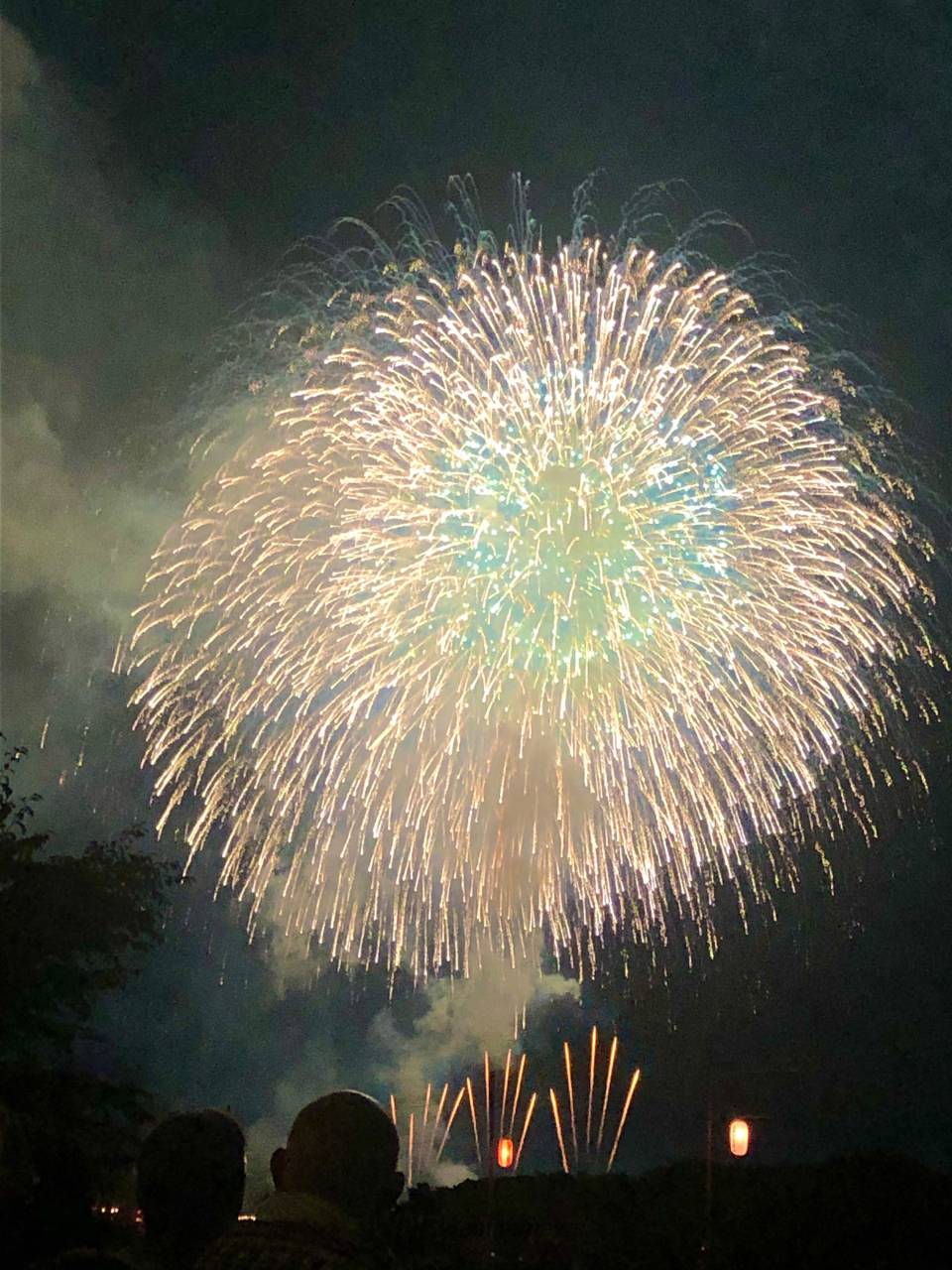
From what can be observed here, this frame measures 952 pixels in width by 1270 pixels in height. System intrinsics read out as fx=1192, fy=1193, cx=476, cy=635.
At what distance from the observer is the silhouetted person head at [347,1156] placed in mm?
7355

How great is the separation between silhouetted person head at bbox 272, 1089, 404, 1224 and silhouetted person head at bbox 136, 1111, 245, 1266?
27.2 inches

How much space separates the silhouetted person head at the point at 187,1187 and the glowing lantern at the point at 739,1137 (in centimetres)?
1820

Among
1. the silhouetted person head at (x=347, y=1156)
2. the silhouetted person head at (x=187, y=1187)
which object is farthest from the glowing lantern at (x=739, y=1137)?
the silhouetted person head at (x=187, y=1187)

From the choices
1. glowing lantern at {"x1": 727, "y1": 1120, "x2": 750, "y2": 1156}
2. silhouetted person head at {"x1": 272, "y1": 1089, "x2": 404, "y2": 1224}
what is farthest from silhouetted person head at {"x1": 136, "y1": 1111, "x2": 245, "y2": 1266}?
glowing lantern at {"x1": 727, "y1": 1120, "x2": 750, "y2": 1156}

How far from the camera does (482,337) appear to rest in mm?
20422

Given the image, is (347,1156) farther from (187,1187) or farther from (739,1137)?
(739,1137)

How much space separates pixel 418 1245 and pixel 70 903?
10.9 m

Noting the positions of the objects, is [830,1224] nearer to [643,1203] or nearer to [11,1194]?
[643,1203]

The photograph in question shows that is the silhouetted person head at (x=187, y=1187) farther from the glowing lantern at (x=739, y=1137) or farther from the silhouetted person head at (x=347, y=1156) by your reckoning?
the glowing lantern at (x=739, y=1137)

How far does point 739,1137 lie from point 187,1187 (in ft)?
61.3

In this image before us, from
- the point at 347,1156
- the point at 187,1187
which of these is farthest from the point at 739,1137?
the point at 187,1187

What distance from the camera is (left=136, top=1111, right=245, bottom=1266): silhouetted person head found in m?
6.54

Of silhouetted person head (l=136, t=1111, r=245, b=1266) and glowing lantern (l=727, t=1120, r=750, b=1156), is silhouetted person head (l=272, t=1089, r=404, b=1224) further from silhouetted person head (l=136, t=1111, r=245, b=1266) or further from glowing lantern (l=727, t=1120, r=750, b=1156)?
glowing lantern (l=727, t=1120, r=750, b=1156)

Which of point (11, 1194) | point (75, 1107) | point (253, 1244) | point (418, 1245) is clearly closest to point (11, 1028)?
point (75, 1107)
